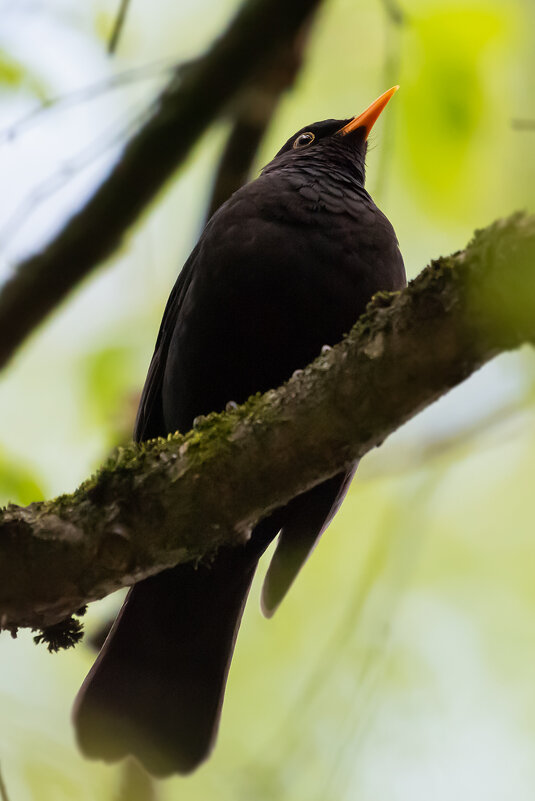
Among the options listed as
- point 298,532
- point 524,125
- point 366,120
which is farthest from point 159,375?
point 524,125

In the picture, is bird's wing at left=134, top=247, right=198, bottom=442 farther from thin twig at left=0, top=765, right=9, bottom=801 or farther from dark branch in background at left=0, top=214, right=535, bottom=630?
thin twig at left=0, top=765, right=9, bottom=801

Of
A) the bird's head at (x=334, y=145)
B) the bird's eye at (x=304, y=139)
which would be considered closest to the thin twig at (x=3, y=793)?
the bird's head at (x=334, y=145)

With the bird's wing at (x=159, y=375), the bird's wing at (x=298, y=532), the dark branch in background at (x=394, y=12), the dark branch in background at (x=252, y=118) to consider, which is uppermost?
the dark branch in background at (x=252, y=118)

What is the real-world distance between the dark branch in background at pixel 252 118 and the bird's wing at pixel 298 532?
55.8 inches

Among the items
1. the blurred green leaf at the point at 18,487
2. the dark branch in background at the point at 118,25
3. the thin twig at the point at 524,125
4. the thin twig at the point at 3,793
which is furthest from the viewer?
the dark branch in background at the point at 118,25

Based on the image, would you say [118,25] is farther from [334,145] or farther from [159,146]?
[334,145]

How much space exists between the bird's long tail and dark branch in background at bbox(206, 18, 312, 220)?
5.32ft

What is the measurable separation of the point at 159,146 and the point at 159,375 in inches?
36.3

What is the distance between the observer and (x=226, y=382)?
3.52 m

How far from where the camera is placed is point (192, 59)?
3559 mm

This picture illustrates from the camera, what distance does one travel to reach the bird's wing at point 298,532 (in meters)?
3.50

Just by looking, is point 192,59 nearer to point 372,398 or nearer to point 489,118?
point 489,118

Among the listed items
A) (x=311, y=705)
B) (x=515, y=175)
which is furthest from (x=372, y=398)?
(x=311, y=705)

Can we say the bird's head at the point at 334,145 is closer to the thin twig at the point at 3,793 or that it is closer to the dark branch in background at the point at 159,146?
the dark branch in background at the point at 159,146
